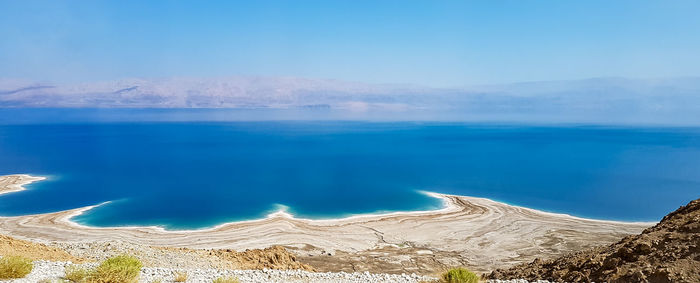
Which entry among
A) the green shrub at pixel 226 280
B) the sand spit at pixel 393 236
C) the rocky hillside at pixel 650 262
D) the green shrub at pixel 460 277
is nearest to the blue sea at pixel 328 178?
the sand spit at pixel 393 236

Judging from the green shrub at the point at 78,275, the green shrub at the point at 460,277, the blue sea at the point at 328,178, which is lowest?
the blue sea at the point at 328,178

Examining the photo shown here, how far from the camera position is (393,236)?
22.1 meters

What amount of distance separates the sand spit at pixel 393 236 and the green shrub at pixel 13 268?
36.6ft

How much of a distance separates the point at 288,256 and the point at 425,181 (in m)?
26.3

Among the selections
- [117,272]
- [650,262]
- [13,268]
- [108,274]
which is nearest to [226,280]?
[117,272]

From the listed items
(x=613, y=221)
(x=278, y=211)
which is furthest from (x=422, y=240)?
(x=613, y=221)

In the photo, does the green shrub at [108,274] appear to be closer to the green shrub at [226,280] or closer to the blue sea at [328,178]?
the green shrub at [226,280]

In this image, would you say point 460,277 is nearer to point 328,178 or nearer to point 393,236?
point 393,236

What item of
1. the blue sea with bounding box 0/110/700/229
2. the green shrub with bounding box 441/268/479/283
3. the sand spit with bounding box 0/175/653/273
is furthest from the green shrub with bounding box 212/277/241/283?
the blue sea with bounding box 0/110/700/229

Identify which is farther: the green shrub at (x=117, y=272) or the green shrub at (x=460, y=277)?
the green shrub at (x=460, y=277)

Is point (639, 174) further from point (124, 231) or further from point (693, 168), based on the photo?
point (124, 231)

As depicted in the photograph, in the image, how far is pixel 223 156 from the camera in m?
60.8

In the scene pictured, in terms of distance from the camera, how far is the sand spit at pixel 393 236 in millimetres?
18891

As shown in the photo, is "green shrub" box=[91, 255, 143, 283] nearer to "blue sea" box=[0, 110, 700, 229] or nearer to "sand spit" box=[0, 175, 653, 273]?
"sand spit" box=[0, 175, 653, 273]
